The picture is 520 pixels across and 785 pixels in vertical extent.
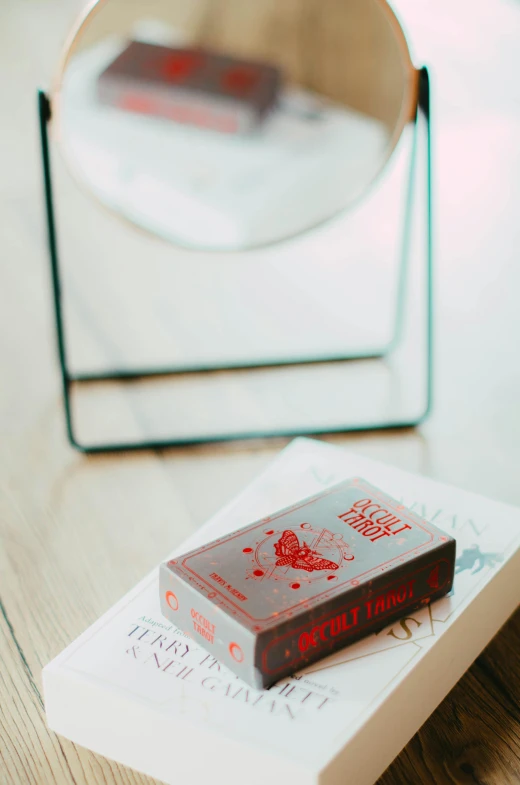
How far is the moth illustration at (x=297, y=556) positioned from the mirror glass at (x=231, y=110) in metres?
0.43

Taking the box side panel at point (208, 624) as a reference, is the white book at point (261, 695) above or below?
below

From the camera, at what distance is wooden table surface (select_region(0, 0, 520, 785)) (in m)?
0.62

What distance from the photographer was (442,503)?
2.43 ft

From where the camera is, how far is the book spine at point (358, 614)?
55 cm

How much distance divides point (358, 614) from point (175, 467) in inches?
14.9

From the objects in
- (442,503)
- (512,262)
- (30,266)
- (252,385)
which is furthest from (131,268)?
(442,503)

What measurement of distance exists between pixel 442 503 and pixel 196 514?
0.76ft

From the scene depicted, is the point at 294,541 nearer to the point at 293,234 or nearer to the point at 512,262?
the point at 293,234

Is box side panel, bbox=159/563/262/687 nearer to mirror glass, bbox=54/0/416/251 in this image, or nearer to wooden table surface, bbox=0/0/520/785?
wooden table surface, bbox=0/0/520/785

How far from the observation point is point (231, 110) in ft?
4.40

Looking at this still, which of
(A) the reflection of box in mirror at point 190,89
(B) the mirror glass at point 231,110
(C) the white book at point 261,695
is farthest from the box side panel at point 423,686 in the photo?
(A) the reflection of box in mirror at point 190,89

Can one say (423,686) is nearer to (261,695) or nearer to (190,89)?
(261,695)

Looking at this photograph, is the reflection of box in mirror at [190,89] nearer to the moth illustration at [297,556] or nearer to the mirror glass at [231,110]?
the mirror glass at [231,110]

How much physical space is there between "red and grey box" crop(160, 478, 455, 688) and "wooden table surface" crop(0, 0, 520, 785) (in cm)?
10
